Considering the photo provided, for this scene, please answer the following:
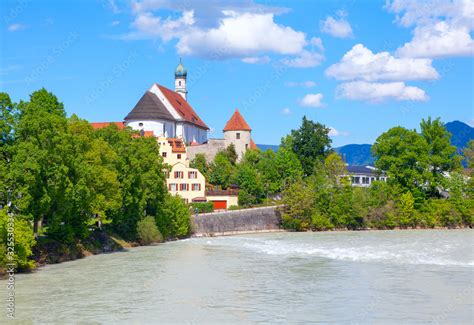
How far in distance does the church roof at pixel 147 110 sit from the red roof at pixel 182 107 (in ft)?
11.3

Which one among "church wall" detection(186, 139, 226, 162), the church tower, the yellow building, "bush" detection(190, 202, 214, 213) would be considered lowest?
"bush" detection(190, 202, 214, 213)

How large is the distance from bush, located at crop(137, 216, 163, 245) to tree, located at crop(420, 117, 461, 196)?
40.1 m

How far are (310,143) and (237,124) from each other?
12.0 m

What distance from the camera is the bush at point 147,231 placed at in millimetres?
54500

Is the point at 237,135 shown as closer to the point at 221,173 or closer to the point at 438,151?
the point at 221,173

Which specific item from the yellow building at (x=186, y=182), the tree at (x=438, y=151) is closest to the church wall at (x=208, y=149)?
the yellow building at (x=186, y=182)

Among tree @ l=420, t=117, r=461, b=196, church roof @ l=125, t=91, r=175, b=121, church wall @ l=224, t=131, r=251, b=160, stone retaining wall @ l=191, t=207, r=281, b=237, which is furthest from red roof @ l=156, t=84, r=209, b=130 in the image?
tree @ l=420, t=117, r=461, b=196

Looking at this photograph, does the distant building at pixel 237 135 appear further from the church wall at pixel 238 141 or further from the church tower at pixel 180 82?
the church tower at pixel 180 82

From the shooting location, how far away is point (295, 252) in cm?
4781

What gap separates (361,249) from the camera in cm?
4931

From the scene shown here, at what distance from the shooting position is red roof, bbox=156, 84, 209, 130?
103 meters

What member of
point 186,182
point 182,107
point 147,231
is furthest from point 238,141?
point 147,231

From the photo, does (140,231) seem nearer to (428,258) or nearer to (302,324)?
(428,258)

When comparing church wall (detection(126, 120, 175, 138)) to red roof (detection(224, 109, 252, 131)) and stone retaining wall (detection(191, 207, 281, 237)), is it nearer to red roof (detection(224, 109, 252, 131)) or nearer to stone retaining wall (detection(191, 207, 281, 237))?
red roof (detection(224, 109, 252, 131))
